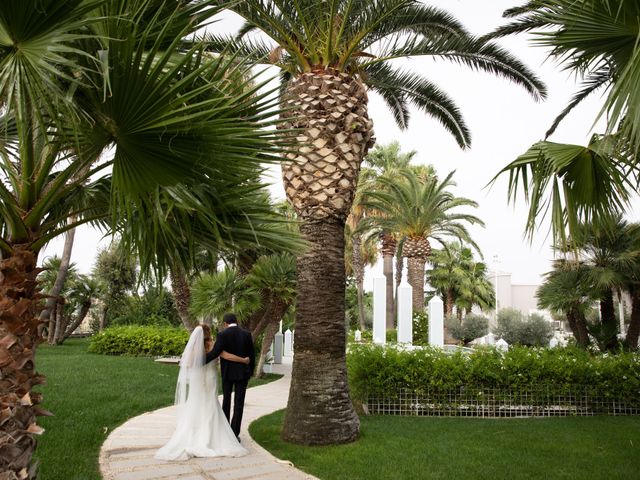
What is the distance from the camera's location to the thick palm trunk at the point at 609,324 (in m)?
15.6

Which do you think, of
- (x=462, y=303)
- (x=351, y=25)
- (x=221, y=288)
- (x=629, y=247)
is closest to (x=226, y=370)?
(x=351, y=25)

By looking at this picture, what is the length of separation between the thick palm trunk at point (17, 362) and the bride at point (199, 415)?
2.93 m

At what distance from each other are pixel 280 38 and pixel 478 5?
3390mm

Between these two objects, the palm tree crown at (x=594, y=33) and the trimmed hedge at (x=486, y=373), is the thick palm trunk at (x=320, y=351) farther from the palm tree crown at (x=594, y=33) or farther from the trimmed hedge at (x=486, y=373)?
the palm tree crown at (x=594, y=33)

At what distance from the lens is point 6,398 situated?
362cm

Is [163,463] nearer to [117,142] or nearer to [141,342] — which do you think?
[117,142]

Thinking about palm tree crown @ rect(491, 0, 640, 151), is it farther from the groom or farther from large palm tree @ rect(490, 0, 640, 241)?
the groom

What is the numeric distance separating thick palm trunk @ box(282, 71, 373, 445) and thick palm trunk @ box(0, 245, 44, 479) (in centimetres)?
400

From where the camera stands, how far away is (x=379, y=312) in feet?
58.0

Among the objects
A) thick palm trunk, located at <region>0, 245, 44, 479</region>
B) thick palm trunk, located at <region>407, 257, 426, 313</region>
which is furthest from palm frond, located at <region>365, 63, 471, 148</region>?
thick palm trunk, located at <region>407, 257, 426, 313</region>

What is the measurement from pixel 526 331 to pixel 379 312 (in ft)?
43.0

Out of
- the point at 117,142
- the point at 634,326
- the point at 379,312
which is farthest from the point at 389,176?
the point at 117,142

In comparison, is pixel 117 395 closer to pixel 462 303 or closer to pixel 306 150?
pixel 306 150

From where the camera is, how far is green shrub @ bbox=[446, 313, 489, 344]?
35.2 metres
